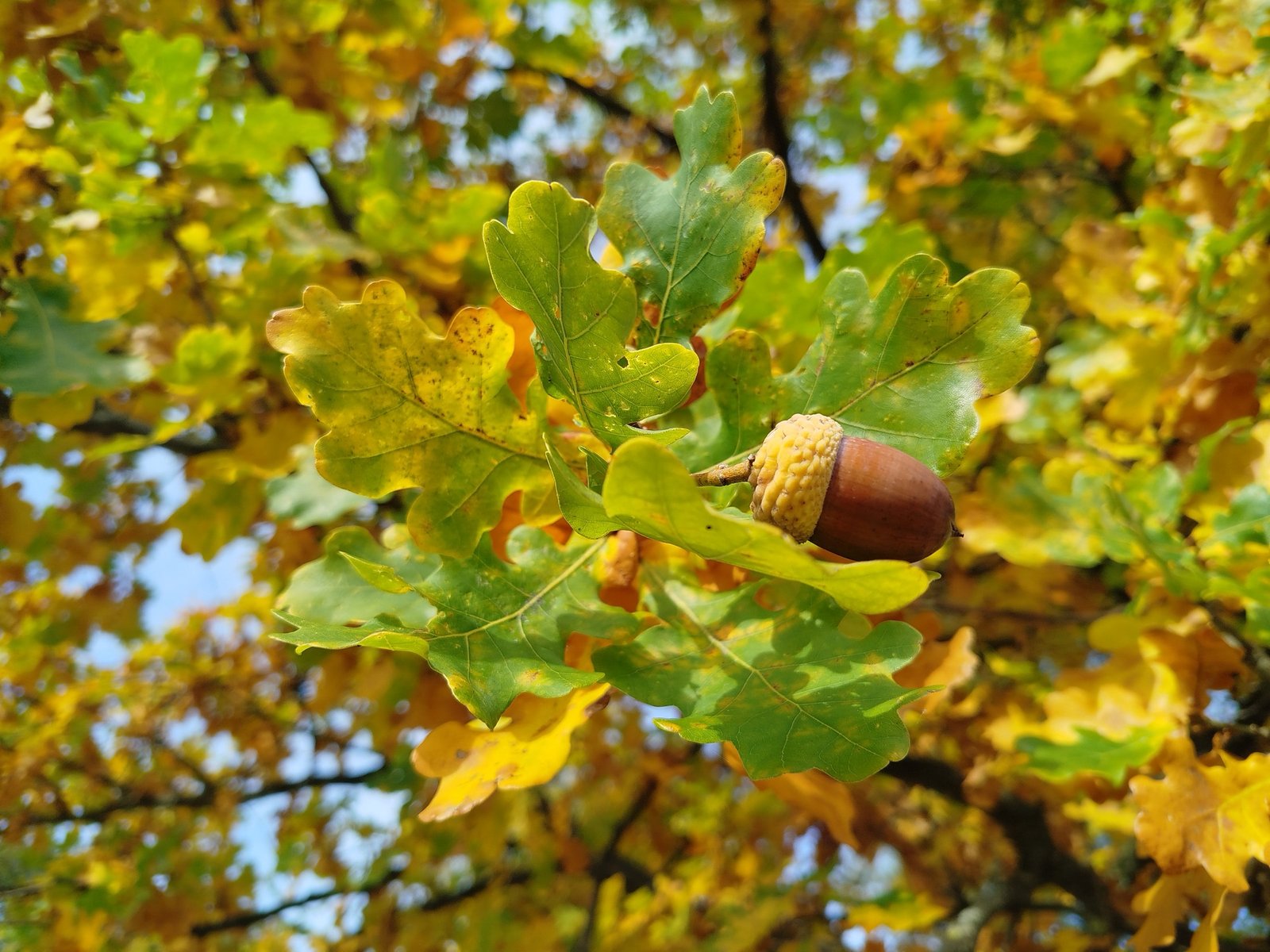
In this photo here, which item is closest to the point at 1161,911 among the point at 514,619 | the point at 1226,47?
the point at 514,619

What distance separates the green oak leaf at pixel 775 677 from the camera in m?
0.76

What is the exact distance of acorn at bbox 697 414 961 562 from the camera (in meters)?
0.77

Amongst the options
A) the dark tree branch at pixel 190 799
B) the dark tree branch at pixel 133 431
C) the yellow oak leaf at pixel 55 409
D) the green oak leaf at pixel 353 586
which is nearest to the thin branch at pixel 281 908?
the dark tree branch at pixel 190 799

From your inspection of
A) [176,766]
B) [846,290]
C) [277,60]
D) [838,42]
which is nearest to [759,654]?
[846,290]

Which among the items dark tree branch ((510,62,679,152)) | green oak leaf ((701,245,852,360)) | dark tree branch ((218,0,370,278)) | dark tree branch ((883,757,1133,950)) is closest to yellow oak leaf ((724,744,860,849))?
green oak leaf ((701,245,852,360))

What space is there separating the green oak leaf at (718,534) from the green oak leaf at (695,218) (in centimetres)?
30

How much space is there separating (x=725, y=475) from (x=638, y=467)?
0.23 metres

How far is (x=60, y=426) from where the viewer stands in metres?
1.61

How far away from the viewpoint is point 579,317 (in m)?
0.82

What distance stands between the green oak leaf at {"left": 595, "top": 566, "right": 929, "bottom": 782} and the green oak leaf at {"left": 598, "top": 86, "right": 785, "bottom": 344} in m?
0.33

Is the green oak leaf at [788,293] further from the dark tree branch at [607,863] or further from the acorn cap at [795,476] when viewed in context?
the dark tree branch at [607,863]

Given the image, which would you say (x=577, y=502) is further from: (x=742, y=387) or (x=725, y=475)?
(x=742, y=387)

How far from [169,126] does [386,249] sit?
0.51 m

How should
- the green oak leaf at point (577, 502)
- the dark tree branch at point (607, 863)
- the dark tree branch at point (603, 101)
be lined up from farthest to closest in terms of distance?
the dark tree branch at point (607, 863) → the dark tree branch at point (603, 101) → the green oak leaf at point (577, 502)
